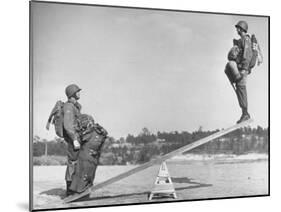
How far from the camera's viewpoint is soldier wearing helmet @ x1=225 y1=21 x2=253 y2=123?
5.05 meters

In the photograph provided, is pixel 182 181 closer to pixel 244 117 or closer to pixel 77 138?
pixel 244 117

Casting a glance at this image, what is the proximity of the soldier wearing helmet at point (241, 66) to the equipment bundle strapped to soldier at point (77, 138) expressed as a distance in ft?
4.24

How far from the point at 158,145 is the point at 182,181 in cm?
39

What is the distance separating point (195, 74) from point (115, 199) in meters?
1.28

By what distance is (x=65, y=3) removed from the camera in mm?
4535

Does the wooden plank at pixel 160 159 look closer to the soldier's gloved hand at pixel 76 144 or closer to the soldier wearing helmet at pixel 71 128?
the soldier wearing helmet at pixel 71 128

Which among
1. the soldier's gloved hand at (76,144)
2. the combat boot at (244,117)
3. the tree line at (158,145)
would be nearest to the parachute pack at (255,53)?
the combat boot at (244,117)

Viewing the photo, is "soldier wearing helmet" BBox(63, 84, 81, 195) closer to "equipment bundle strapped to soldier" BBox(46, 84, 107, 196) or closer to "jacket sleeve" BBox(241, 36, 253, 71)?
"equipment bundle strapped to soldier" BBox(46, 84, 107, 196)

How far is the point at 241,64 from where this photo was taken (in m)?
5.07

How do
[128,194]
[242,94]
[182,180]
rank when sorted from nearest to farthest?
1. [128,194]
2. [182,180]
3. [242,94]

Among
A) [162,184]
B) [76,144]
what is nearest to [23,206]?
[76,144]

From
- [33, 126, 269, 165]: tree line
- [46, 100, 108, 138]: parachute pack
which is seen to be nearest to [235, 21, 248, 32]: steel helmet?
[33, 126, 269, 165]: tree line

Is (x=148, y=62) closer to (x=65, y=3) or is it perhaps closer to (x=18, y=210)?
(x=65, y=3)
